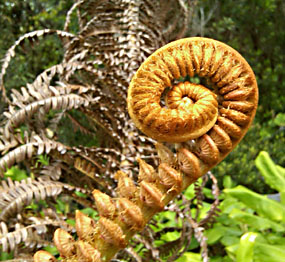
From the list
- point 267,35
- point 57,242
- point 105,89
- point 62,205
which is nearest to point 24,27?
point 105,89

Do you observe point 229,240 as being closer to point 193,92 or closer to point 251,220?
point 251,220

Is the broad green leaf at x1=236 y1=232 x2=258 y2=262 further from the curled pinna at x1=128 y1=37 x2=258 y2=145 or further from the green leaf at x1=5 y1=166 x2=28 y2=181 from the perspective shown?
the green leaf at x1=5 y1=166 x2=28 y2=181

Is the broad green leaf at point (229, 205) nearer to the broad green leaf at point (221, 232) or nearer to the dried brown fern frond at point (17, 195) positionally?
the broad green leaf at point (221, 232)

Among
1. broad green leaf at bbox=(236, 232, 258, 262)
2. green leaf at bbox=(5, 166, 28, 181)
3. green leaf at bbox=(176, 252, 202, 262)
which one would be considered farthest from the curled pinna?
green leaf at bbox=(5, 166, 28, 181)

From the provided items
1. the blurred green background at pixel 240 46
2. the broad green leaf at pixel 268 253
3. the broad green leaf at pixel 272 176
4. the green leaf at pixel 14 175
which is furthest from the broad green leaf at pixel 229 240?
the green leaf at pixel 14 175

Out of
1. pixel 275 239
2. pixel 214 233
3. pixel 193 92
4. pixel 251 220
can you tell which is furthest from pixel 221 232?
pixel 193 92

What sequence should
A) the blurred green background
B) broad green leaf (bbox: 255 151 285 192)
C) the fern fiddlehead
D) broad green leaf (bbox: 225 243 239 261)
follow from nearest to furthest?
the fern fiddlehead < broad green leaf (bbox: 225 243 239 261) < broad green leaf (bbox: 255 151 285 192) < the blurred green background
